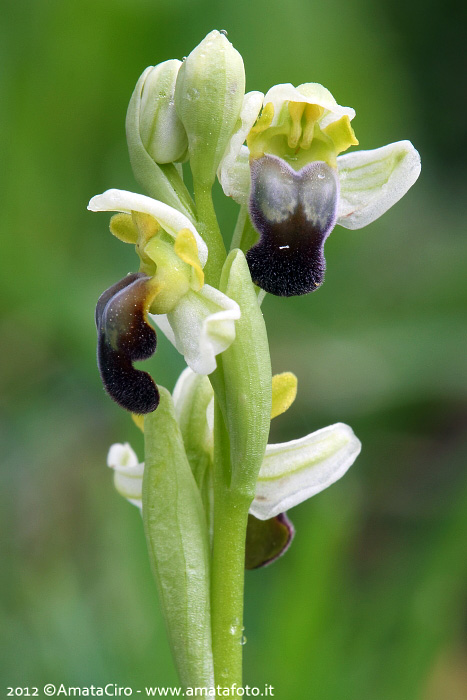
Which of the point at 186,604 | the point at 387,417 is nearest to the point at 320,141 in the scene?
the point at 186,604

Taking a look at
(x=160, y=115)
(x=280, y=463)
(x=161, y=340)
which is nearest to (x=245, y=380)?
(x=280, y=463)

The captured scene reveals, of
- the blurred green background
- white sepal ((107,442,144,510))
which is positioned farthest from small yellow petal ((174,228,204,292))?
the blurred green background

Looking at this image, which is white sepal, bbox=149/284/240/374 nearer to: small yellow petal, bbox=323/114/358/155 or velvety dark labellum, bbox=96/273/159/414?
velvety dark labellum, bbox=96/273/159/414

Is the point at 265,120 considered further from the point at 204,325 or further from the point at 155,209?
the point at 204,325

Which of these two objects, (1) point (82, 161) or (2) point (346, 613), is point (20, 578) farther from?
(1) point (82, 161)

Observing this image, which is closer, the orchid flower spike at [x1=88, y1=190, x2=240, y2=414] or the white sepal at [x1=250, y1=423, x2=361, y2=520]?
the orchid flower spike at [x1=88, y1=190, x2=240, y2=414]

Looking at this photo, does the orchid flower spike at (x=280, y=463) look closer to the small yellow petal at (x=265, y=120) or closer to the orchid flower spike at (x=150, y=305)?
the orchid flower spike at (x=150, y=305)
